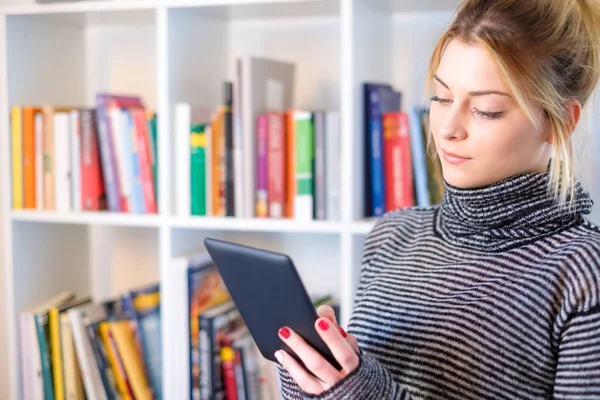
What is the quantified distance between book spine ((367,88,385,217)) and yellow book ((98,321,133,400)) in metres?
0.71

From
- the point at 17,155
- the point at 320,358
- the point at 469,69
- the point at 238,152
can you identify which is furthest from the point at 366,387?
the point at 17,155

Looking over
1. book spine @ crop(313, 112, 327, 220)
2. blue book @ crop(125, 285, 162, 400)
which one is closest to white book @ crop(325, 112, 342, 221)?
book spine @ crop(313, 112, 327, 220)

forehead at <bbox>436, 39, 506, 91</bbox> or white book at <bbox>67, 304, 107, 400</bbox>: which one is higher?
forehead at <bbox>436, 39, 506, 91</bbox>

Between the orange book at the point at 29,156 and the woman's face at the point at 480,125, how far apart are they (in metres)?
1.10

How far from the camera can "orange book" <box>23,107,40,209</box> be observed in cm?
175

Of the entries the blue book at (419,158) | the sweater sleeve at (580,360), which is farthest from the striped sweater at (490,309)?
the blue book at (419,158)

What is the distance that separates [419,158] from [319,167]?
0.21 meters

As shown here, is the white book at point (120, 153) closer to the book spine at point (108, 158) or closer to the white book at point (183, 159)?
the book spine at point (108, 158)

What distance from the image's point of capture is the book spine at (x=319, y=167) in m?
1.56

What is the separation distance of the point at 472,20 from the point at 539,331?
0.42 metres

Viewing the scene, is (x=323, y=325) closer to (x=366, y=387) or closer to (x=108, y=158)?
(x=366, y=387)

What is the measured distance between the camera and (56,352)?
1.79m

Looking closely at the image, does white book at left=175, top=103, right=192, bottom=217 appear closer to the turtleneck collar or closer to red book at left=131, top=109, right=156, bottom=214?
red book at left=131, top=109, right=156, bottom=214

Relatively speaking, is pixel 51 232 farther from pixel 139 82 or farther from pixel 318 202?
pixel 318 202
